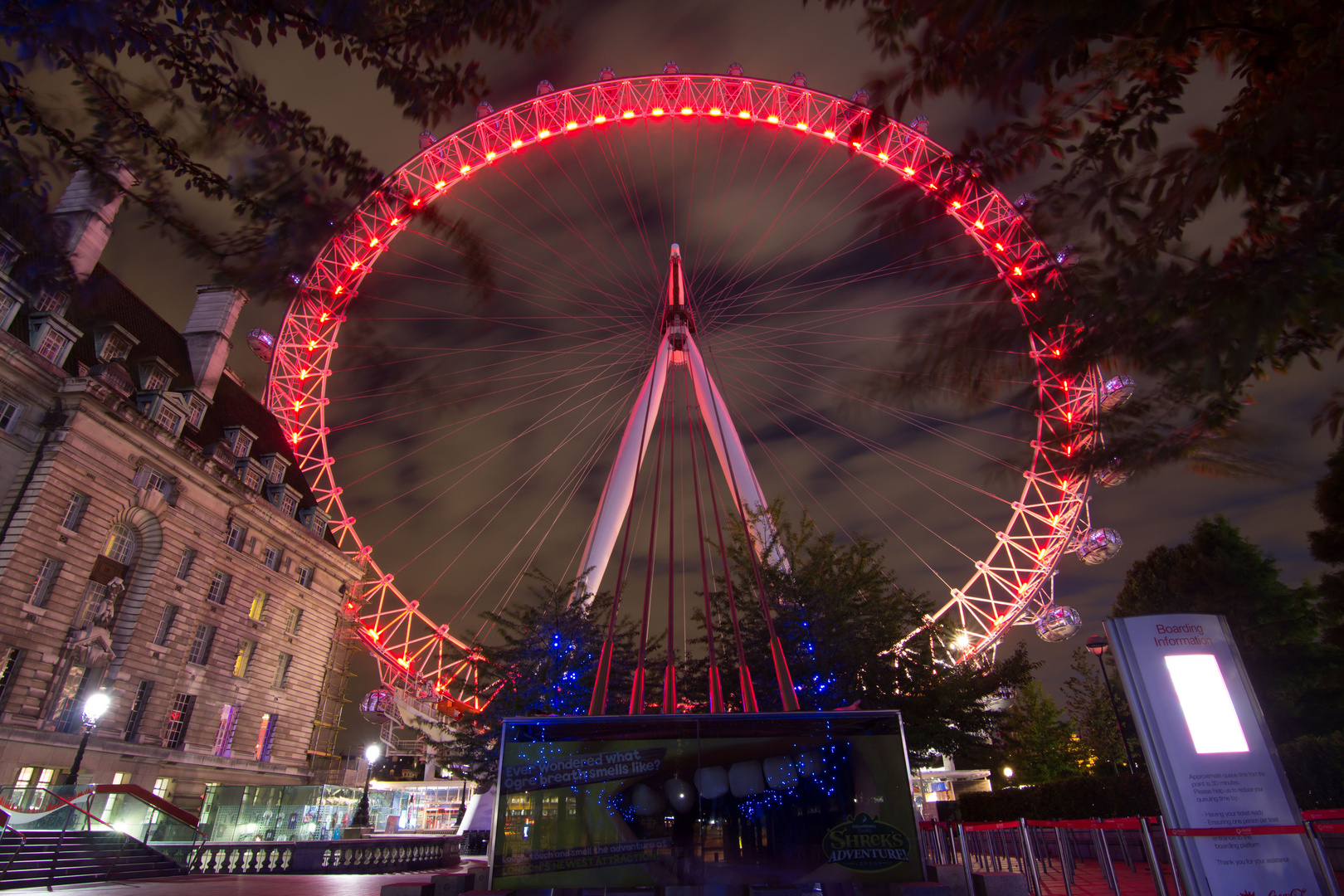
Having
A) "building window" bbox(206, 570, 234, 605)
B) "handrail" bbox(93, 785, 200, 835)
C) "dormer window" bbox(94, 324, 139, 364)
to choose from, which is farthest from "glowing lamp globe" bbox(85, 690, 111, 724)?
"dormer window" bbox(94, 324, 139, 364)

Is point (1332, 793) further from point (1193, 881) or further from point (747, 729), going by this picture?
point (747, 729)

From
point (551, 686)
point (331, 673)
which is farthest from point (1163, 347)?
point (331, 673)

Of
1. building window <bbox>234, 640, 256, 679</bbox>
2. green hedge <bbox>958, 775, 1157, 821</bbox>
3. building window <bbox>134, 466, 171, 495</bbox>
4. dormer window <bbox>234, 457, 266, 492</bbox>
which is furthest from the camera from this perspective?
dormer window <bbox>234, 457, 266, 492</bbox>

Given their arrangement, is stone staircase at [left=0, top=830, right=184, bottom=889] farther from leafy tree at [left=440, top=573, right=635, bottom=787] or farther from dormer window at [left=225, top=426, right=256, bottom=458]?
dormer window at [left=225, top=426, right=256, bottom=458]

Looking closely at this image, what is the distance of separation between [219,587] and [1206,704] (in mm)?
36373

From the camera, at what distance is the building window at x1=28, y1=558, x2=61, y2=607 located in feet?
78.7

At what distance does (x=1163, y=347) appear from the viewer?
4477mm

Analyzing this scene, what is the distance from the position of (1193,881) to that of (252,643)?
123 ft

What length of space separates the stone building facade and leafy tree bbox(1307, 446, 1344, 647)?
35.8 m

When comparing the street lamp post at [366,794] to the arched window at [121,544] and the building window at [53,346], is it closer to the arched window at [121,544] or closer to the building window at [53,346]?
the arched window at [121,544]

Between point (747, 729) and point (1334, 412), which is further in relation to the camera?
point (747, 729)

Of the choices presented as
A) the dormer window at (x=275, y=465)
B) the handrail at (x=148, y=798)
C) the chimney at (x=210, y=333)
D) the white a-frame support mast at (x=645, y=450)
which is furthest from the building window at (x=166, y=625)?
the white a-frame support mast at (x=645, y=450)

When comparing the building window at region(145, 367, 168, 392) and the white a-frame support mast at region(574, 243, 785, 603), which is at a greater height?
the building window at region(145, 367, 168, 392)

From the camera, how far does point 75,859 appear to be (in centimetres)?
1806
